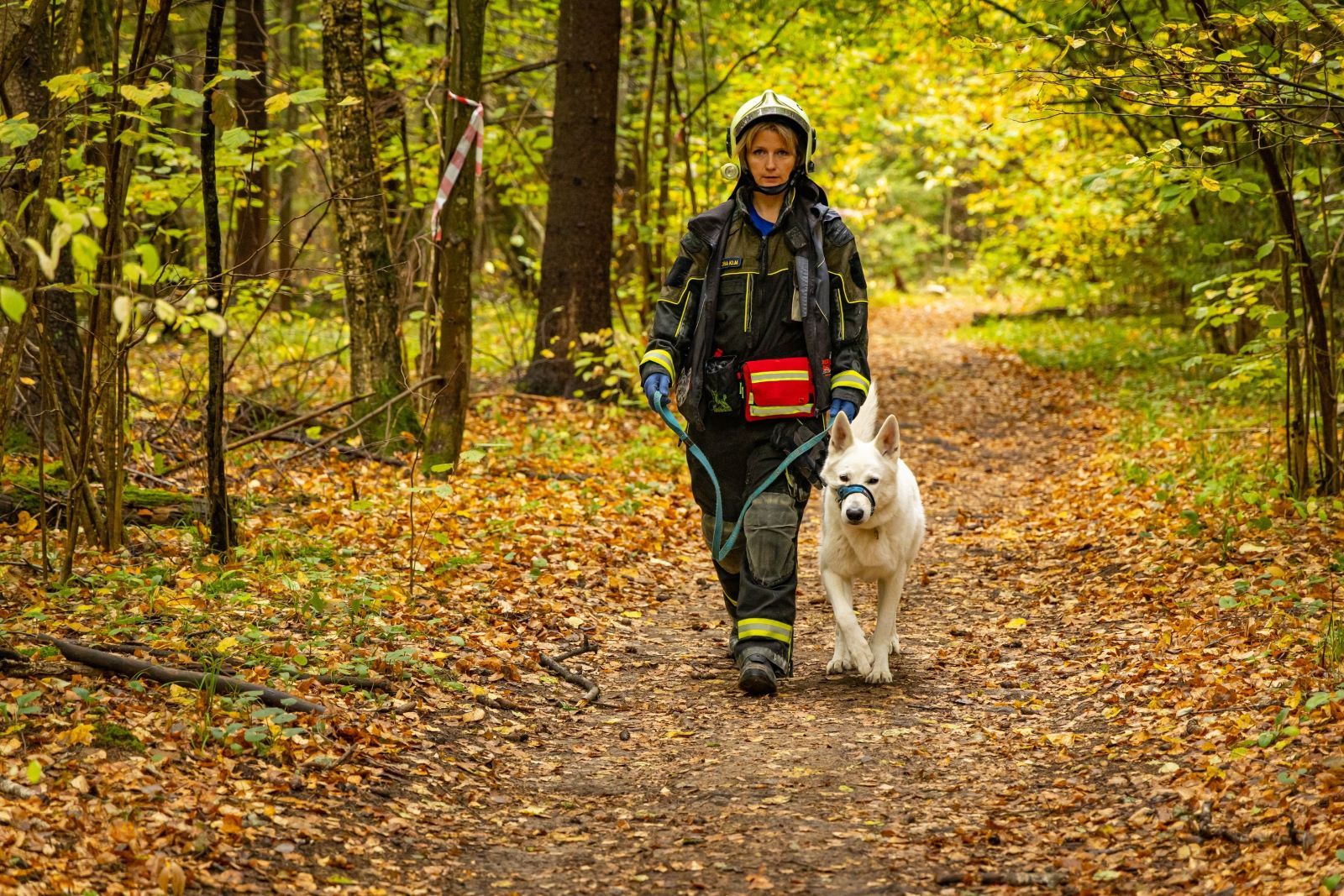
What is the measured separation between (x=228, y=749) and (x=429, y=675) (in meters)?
1.28

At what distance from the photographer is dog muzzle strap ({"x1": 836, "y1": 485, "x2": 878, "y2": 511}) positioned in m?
5.27

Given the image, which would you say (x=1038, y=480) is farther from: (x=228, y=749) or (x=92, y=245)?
(x=92, y=245)

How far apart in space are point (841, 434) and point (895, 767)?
156cm

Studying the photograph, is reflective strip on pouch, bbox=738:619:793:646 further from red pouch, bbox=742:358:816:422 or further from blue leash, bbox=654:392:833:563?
red pouch, bbox=742:358:816:422

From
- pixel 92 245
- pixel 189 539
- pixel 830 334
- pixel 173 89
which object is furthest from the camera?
pixel 189 539

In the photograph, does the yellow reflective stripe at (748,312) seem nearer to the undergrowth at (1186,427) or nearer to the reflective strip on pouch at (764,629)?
the reflective strip on pouch at (764,629)

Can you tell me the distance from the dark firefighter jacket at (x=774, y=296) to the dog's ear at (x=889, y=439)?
25cm

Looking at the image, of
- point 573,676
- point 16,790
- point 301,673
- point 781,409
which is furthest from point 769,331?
point 16,790

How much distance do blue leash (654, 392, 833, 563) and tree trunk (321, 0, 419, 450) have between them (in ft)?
11.5

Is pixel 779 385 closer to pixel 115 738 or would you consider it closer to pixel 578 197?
pixel 115 738

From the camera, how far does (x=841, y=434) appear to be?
17.6 ft

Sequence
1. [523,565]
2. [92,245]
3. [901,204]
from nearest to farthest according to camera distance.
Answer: [92,245] < [523,565] < [901,204]

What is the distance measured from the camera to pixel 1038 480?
1120cm

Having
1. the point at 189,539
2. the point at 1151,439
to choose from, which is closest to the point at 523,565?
the point at 189,539
